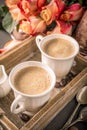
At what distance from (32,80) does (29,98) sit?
51 mm

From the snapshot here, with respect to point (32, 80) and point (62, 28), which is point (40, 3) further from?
point (32, 80)

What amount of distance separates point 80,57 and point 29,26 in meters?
0.18

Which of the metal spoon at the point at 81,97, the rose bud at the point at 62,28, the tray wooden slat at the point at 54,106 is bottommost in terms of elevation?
the metal spoon at the point at 81,97

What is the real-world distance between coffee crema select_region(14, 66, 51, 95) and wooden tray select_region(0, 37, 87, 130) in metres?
0.05

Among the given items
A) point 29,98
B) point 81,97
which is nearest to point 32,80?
point 29,98

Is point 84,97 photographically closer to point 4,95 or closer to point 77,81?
point 77,81

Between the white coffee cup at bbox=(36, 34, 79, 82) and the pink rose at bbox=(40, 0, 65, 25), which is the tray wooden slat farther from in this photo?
the pink rose at bbox=(40, 0, 65, 25)

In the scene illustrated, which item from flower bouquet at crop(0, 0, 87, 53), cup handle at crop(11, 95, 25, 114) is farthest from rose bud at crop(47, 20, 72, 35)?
cup handle at crop(11, 95, 25, 114)

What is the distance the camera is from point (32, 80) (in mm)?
562

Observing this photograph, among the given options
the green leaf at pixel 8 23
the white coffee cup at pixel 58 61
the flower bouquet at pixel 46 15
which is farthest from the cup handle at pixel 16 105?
the green leaf at pixel 8 23

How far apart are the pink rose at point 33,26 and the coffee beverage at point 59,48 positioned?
97mm

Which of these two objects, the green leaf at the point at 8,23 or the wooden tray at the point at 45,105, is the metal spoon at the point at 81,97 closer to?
the wooden tray at the point at 45,105

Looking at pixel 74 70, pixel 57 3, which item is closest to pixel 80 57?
pixel 74 70

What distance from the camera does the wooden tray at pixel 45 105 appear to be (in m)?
0.55
